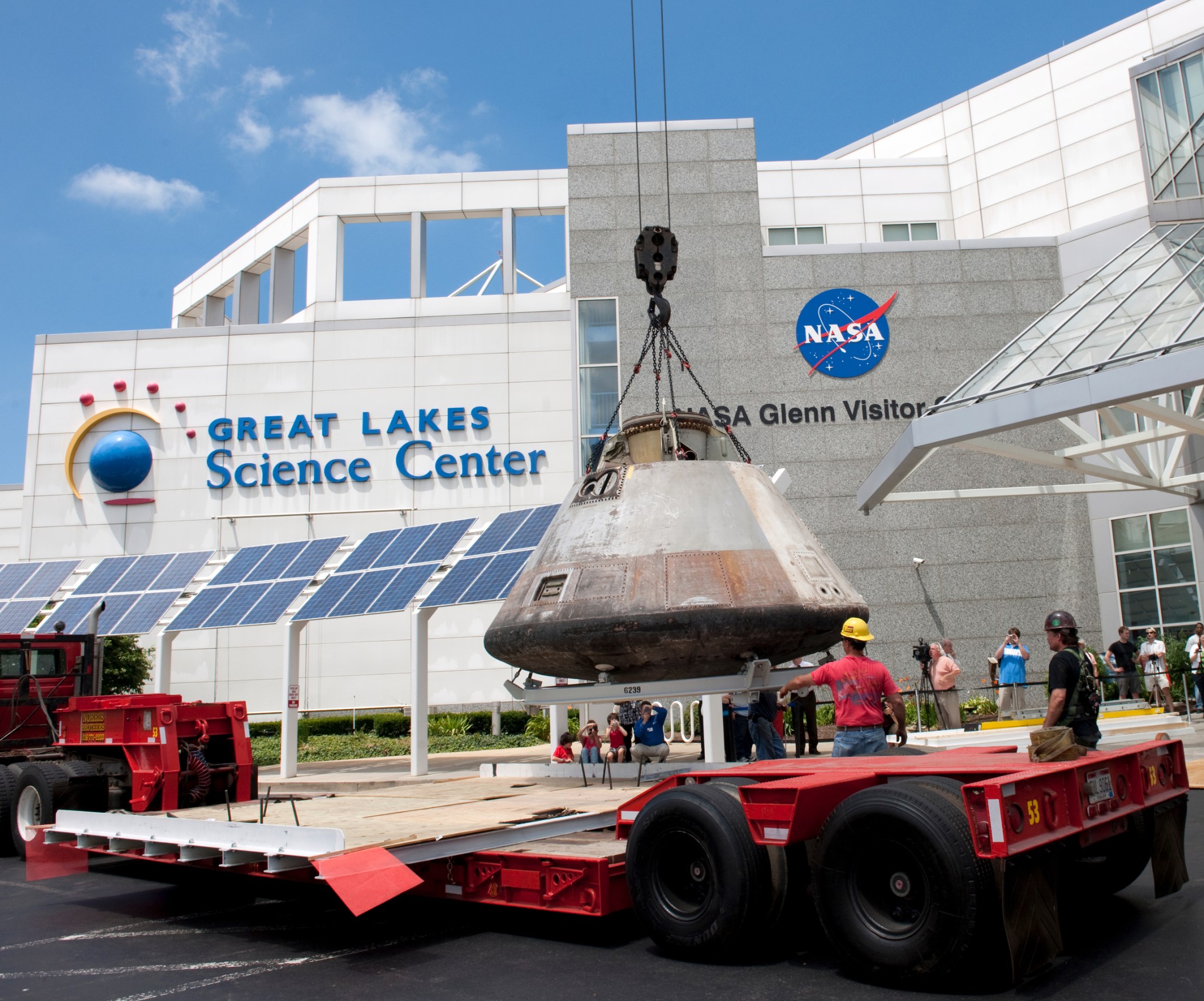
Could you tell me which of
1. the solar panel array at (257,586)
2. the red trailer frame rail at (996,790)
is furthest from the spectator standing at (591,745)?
the red trailer frame rail at (996,790)

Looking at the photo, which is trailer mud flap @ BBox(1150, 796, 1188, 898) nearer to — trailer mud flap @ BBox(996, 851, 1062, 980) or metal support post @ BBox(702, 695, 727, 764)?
trailer mud flap @ BBox(996, 851, 1062, 980)

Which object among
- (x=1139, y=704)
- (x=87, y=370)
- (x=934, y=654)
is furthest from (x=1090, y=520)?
(x=87, y=370)

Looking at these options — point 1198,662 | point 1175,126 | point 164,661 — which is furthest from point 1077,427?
point 164,661

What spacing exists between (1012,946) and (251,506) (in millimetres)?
25870

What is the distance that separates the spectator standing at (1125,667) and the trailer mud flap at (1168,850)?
41.8ft

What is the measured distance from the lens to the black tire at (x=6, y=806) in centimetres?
1064

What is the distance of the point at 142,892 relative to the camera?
27.3ft

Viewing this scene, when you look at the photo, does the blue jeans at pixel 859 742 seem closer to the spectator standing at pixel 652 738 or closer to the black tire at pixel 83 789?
the spectator standing at pixel 652 738

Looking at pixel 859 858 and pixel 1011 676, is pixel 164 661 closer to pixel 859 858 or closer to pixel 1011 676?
pixel 1011 676

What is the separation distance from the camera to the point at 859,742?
284 inches

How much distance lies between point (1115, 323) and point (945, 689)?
6552 mm

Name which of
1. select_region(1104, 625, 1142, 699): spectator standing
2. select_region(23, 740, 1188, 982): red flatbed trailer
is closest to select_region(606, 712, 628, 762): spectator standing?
select_region(23, 740, 1188, 982): red flatbed trailer

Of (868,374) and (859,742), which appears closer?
(859,742)

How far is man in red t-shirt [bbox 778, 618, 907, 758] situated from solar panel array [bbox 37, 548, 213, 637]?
12.6 m
